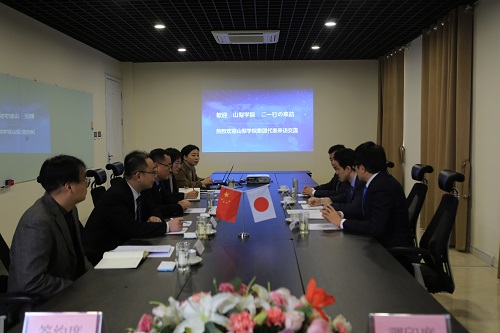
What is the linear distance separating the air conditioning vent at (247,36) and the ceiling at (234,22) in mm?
91

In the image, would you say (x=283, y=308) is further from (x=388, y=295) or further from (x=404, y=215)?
(x=404, y=215)

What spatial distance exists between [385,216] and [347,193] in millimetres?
1634

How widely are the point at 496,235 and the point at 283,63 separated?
5.57m

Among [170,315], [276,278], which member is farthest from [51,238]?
[170,315]

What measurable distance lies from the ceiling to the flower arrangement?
453 cm

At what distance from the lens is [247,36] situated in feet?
21.9

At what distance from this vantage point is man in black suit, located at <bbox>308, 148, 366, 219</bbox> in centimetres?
399

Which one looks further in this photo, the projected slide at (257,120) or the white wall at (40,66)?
the projected slide at (257,120)

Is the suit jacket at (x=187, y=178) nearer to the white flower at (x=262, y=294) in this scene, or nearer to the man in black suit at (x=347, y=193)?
the man in black suit at (x=347, y=193)

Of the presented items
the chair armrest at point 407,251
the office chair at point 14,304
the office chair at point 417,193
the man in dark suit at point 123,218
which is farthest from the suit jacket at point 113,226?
the office chair at point 417,193

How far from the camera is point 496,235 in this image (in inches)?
194

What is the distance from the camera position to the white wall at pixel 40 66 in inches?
209

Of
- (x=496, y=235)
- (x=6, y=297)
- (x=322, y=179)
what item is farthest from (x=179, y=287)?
(x=322, y=179)

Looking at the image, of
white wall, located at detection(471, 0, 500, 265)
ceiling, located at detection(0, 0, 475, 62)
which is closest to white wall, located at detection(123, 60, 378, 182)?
ceiling, located at detection(0, 0, 475, 62)
